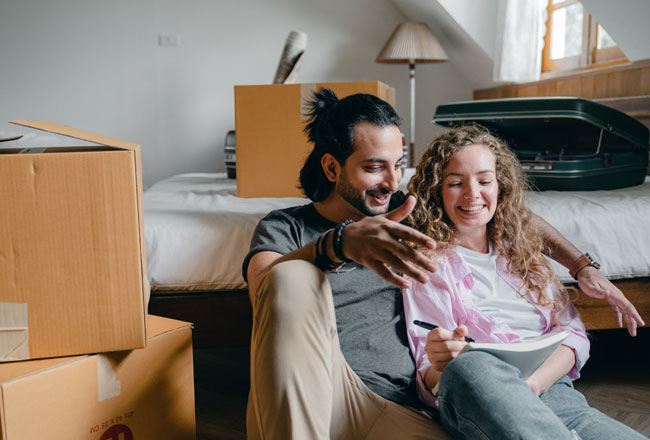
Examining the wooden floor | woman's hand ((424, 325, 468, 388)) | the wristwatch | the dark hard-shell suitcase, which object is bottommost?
the wooden floor

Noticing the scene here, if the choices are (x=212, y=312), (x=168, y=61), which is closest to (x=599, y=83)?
(x=212, y=312)

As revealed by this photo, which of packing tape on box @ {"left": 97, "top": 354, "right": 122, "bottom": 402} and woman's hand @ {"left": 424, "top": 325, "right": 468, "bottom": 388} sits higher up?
woman's hand @ {"left": 424, "top": 325, "right": 468, "bottom": 388}

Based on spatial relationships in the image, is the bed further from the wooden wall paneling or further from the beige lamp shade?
the beige lamp shade

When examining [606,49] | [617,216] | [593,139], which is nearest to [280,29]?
[606,49]

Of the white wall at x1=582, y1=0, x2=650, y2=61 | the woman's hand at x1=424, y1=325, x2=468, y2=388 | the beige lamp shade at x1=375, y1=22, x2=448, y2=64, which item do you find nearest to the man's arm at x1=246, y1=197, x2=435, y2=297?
the woman's hand at x1=424, y1=325, x2=468, y2=388

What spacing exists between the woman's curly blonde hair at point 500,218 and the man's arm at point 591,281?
4 cm

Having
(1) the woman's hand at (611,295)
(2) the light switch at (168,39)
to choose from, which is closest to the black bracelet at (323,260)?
(1) the woman's hand at (611,295)

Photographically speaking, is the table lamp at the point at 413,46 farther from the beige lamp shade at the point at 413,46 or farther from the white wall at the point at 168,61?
the white wall at the point at 168,61

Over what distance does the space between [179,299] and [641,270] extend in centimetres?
121

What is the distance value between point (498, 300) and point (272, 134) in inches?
35.4

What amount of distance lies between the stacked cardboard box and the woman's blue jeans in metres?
0.54

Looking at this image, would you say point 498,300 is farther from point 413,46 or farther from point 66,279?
point 413,46

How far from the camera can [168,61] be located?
3.45m

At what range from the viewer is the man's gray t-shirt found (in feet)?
3.33
